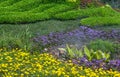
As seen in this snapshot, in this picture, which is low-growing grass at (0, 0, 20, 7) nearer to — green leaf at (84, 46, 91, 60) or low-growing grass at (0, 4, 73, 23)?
low-growing grass at (0, 4, 73, 23)

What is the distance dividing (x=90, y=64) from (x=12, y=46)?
2.11 m

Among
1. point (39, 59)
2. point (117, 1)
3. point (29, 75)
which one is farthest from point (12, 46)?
point (117, 1)

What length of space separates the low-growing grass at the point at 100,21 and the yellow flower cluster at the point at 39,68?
10.7 ft

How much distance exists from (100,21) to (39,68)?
4479 mm

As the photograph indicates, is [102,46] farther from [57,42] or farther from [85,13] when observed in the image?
[85,13]

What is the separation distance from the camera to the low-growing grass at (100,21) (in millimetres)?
12188

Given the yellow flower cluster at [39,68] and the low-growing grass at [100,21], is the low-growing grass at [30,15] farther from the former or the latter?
the yellow flower cluster at [39,68]

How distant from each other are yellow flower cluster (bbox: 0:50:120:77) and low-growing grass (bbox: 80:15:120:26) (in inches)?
129

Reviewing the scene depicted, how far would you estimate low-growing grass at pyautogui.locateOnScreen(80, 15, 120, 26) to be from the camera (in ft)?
40.0

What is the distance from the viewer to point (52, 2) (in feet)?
45.9

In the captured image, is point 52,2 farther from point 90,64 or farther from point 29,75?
point 29,75

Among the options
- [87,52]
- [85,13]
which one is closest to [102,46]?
[87,52]

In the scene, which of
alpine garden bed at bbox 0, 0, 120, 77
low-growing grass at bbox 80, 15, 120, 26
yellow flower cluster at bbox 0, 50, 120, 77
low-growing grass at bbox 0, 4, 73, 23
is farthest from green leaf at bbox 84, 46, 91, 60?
low-growing grass at bbox 0, 4, 73, 23

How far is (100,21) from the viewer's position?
40.4 ft
